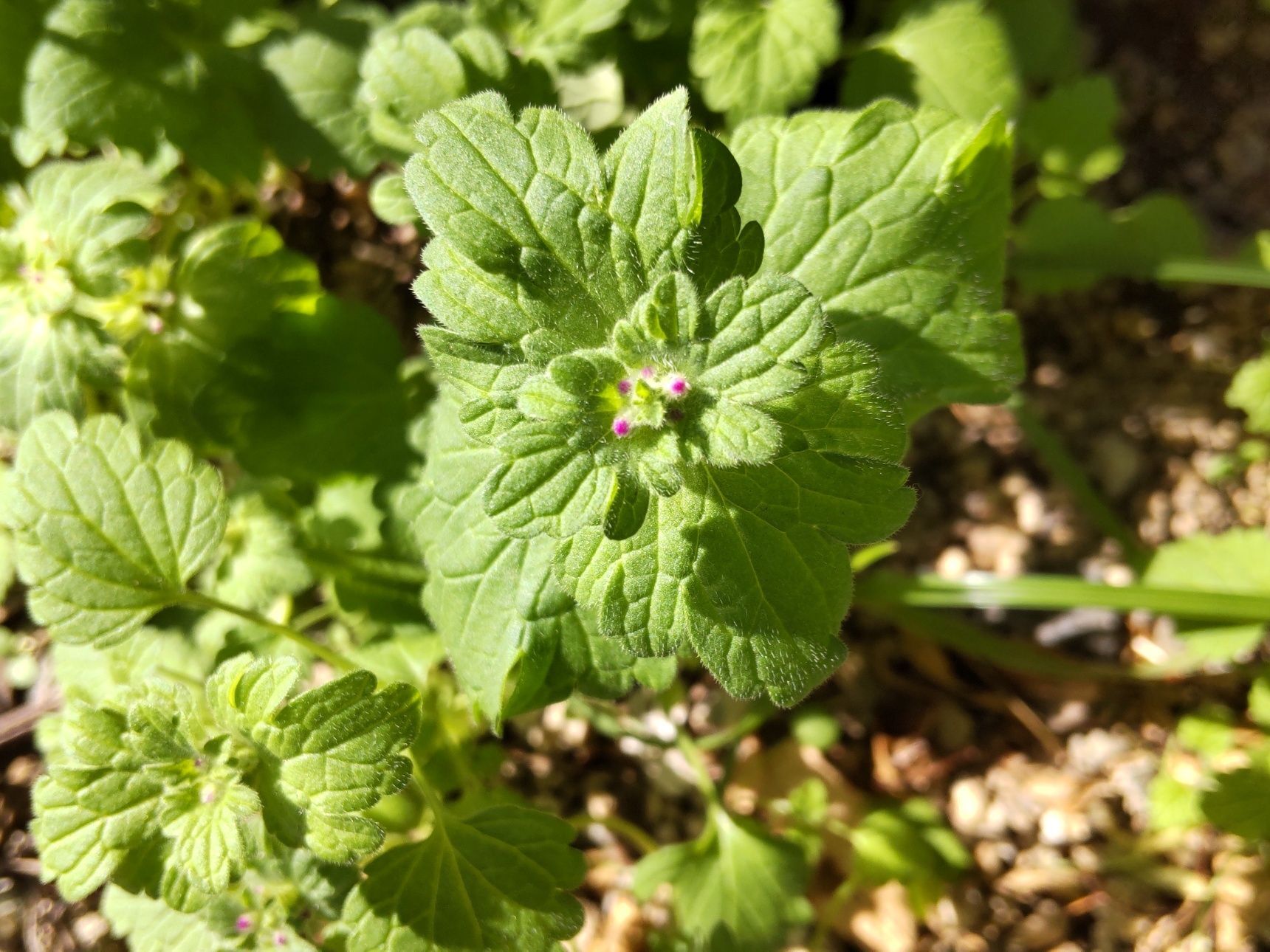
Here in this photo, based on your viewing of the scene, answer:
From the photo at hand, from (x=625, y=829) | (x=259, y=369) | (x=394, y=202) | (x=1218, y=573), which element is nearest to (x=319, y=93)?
(x=394, y=202)

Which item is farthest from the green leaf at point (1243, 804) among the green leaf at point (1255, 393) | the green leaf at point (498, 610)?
the green leaf at point (498, 610)

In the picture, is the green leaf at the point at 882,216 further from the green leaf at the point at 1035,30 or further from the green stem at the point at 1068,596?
the green leaf at the point at 1035,30

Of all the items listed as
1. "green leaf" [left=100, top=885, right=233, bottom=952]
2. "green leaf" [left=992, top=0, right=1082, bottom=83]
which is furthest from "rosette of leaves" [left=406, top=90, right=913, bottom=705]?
"green leaf" [left=992, top=0, right=1082, bottom=83]

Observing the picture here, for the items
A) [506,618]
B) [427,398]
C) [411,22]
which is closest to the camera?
[506,618]

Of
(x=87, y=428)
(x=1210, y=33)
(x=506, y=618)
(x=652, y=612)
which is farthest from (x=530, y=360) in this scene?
A: (x=1210, y=33)

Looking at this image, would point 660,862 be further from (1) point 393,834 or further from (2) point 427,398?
(2) point 427,398

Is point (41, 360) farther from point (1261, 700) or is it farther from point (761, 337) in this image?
point (1261, 700)
